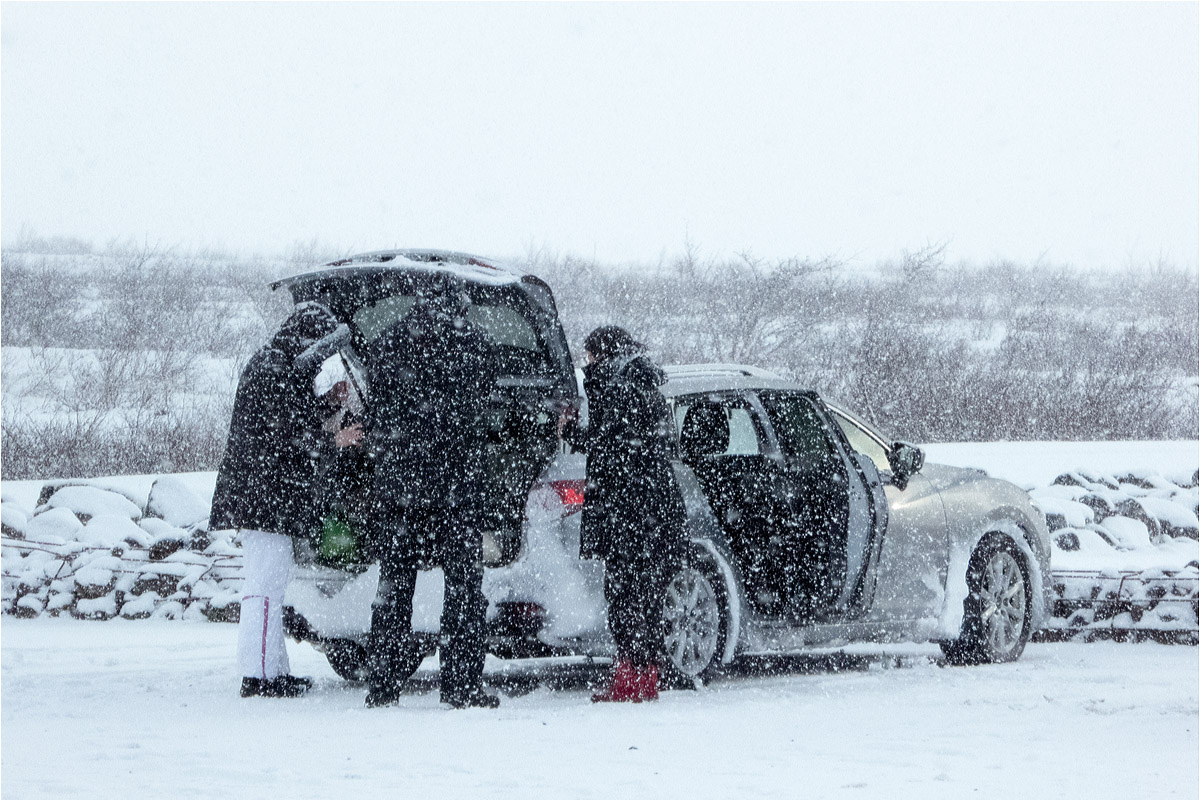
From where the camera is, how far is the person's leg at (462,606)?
6.83m

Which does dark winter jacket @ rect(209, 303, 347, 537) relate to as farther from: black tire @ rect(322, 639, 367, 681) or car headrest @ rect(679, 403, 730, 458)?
car headrest @ rect(679, 403, 730, 458)

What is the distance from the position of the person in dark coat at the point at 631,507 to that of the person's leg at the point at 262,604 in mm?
1565

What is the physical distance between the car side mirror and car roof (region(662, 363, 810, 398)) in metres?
0.62

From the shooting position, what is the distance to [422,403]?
22.9ft

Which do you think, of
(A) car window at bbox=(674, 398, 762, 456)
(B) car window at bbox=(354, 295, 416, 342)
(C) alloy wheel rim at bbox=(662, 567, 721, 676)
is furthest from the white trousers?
(A) car window at bbox=(674, 398, 762, 456)

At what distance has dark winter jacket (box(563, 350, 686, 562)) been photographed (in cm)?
705

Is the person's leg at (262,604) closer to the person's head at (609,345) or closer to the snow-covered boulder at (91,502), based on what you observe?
the person's head at (609,345)

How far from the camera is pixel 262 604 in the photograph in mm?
7371

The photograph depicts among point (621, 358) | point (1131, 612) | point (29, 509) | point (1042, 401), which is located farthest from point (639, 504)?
point (1042, 401)

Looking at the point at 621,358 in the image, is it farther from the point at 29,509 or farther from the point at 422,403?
the point at 29,509

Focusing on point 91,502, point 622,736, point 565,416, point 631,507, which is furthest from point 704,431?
point 91,502

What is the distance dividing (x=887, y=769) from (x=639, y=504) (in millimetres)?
2037

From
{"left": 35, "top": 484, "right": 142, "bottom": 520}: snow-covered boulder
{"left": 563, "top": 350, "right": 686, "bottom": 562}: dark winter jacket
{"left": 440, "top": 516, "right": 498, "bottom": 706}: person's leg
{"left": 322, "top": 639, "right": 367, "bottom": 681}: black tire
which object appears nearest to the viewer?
{"left": 440, "top": 516, "right": 498, "bottom": 706}: person's leg

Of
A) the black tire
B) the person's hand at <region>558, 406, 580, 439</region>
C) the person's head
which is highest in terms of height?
the person's head
